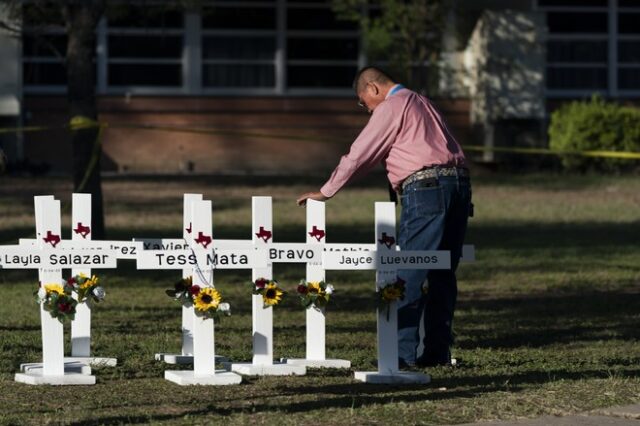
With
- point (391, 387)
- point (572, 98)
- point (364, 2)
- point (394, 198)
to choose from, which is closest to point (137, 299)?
point (394, 198)


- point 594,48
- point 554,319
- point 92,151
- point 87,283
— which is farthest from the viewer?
point 594,48

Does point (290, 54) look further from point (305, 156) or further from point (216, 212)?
point (216, 212)

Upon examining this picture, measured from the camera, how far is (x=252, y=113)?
110ft

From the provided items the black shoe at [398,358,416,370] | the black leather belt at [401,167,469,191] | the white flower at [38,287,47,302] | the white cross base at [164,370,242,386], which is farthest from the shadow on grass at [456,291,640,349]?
the white flower at [38,287,47,302]

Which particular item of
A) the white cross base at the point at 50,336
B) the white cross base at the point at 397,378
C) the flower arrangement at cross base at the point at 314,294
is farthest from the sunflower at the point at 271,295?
the white cross base at the point at 50,336

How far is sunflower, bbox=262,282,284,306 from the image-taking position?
900 centimetres

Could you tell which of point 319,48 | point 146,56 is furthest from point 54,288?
point 319,48

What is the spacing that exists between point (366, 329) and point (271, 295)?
323 centimetres

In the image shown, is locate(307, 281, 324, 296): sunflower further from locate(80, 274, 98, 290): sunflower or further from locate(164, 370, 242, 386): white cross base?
locate(80, 274, 98, 290): sunflower

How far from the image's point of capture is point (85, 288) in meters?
9.07

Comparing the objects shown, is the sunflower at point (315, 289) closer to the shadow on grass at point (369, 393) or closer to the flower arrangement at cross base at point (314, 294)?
the flower arrangement at cross base at point (314, 294)

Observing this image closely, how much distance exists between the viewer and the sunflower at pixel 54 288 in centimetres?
876

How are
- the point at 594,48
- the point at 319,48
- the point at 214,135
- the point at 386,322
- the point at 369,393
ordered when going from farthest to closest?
the point at 594,48 < the point at 319,48 < the point at 214,135 < the point at 386,322 < the point at 369,393

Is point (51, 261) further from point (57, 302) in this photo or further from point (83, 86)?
point (83, 86)
